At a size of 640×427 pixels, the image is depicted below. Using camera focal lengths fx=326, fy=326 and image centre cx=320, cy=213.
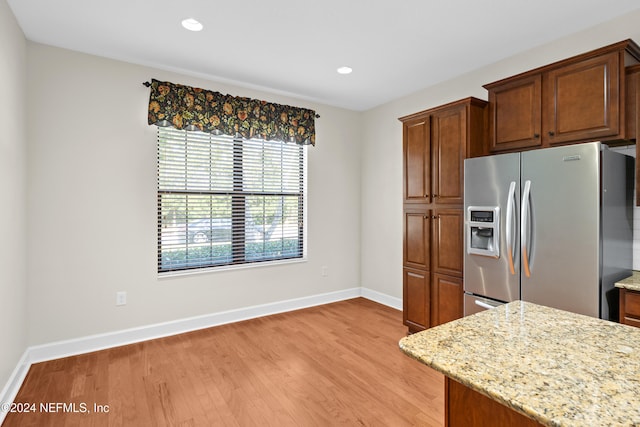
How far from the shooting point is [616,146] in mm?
2418

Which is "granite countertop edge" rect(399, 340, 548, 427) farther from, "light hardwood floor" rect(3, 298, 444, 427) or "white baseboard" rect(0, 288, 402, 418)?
"white baseboard" rect(0, 288, 402, 418)

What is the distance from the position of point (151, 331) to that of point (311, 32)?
3179 mm

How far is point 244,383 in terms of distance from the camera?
2.48m

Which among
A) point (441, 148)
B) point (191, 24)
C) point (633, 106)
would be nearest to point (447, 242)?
point (441, 148)

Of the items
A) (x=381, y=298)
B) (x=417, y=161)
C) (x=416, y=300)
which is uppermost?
(x=417, y=161)

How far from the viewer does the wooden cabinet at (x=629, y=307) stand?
1.97 meters

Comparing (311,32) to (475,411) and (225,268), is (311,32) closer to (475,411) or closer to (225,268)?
(225,268)

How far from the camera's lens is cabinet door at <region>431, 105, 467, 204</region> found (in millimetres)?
2934

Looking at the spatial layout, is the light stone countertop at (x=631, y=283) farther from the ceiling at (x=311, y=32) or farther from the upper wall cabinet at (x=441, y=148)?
the ceiling at (x=311, y=32)

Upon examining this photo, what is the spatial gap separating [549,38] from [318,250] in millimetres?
3284

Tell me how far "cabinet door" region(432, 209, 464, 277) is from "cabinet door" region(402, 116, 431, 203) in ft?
0.86

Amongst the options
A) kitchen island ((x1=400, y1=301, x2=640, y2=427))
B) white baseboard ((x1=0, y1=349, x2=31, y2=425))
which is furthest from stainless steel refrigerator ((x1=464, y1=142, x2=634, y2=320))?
white baseboard ((x1=0, y1=349, x2=31, y2=425))

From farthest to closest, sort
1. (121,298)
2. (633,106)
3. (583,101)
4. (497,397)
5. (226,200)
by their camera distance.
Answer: (226,200) < (121,298) < (583,101) < (633,106) < (497,397)

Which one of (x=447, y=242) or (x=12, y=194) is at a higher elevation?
(x=12, y=194)
